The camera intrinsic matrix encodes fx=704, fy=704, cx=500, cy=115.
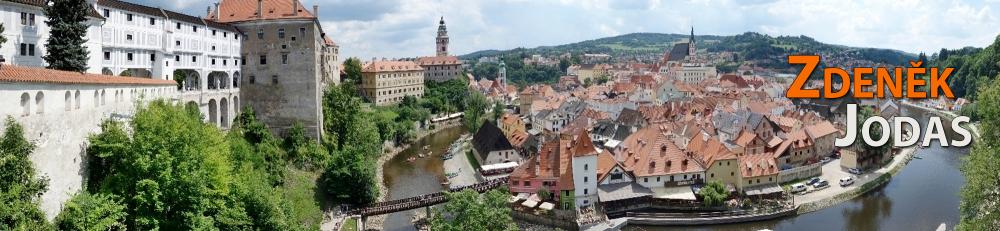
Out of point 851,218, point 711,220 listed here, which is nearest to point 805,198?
point 851,218

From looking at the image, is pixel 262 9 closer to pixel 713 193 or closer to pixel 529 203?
pixel 529 203

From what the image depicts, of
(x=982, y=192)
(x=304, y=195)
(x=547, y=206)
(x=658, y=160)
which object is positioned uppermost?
(x=982, y=192)

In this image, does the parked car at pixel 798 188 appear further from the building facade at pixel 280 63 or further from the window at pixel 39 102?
the window at pixel 39 102

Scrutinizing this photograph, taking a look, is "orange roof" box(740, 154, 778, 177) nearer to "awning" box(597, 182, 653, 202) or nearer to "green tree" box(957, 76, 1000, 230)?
"awning" box(597, 182, 653, 202)

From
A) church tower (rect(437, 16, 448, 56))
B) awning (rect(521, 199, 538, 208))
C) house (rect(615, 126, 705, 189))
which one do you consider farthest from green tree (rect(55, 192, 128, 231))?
church tower (rect(437, 16, 448, 56))

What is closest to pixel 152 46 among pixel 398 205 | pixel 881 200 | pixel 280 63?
pixel 280 63

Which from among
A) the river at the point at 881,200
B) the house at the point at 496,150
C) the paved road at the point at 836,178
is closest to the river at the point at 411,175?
the river at the point at 881,200
